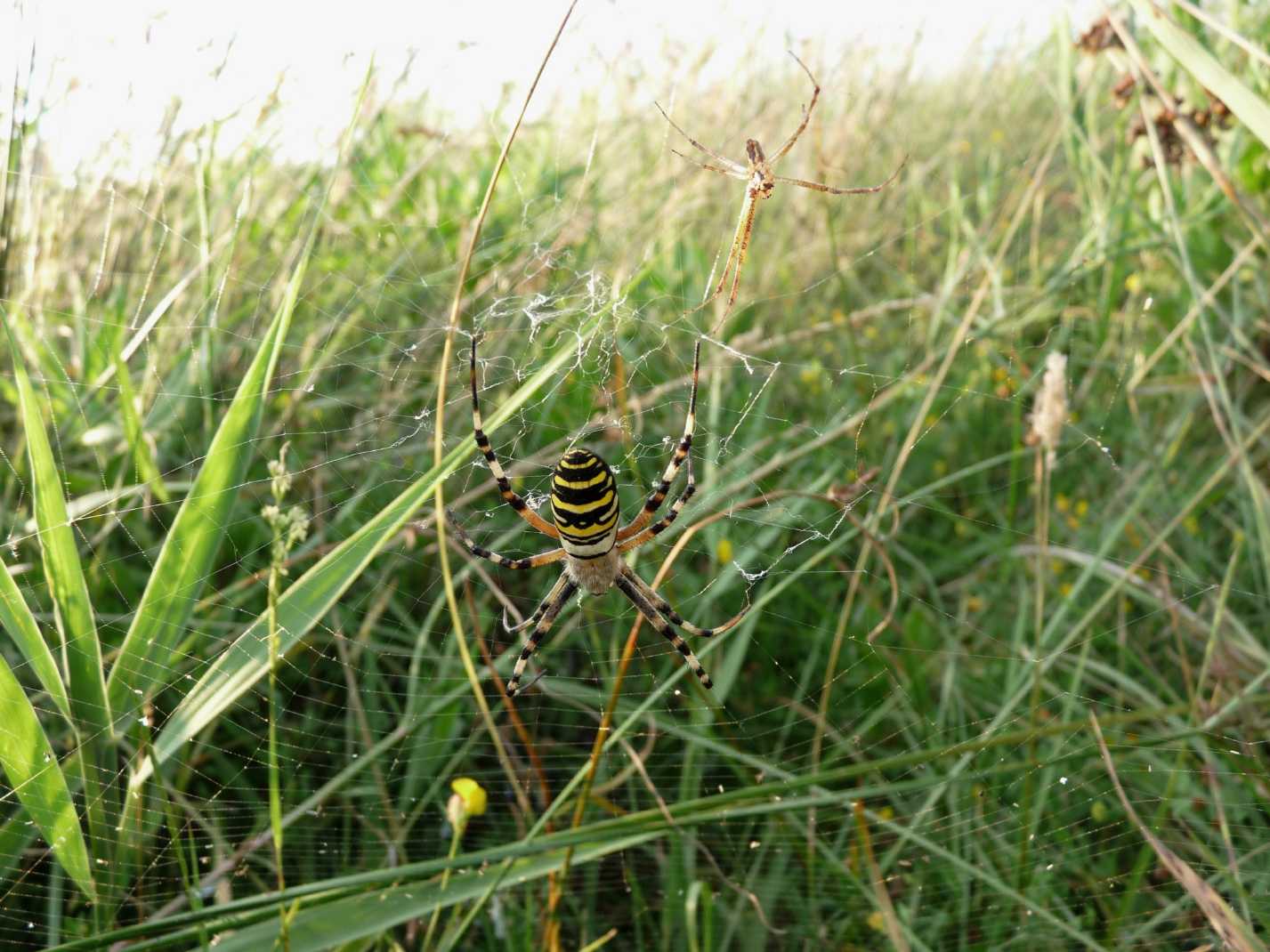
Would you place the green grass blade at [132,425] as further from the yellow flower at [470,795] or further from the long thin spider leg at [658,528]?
the long thin spider leg at [658,528]

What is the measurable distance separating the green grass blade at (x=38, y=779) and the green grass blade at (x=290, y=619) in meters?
0.13

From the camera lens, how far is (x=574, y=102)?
4305 millimetres

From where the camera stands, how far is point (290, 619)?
6.49 feet

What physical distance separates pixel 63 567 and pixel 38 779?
40 cm

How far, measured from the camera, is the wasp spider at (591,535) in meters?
2.24

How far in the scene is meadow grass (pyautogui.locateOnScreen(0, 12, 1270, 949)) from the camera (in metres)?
2.01

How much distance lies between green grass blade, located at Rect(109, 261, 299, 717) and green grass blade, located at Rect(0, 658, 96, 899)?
16 centimetres

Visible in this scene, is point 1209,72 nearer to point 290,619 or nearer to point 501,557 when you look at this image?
point 290,619

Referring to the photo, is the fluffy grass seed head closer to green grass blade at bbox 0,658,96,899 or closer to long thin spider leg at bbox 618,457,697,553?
long thin spider leg at bbox 618,457,697,553

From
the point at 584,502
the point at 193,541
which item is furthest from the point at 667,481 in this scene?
the point at 193,541

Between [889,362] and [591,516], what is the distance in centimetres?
246

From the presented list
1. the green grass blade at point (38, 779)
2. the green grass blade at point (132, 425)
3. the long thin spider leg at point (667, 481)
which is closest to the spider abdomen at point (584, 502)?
the long thin spider leg at point (667, 481)

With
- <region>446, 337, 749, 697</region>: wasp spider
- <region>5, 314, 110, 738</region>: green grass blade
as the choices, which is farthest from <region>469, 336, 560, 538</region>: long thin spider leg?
<region>5, 314, 110, 738</region>: green grass blade

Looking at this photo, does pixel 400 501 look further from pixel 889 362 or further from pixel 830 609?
pixel 889 362
